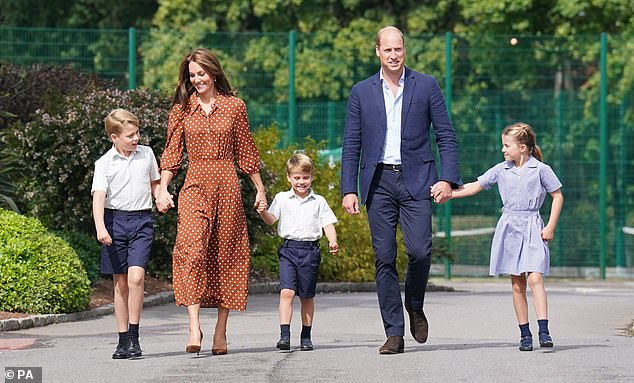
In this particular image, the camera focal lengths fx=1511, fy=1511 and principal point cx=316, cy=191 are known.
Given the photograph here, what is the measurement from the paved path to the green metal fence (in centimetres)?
753

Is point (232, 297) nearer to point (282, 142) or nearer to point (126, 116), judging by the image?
point (126, 116)

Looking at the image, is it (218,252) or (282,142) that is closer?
(218,252)

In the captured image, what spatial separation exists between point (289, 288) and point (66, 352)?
1.56 meters

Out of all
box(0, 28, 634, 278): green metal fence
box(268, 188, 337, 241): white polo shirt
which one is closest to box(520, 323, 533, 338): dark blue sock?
box(268, 188, 337, 241): white polo shirt

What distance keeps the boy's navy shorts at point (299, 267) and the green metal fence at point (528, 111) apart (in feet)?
36.5

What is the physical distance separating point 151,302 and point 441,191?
509 centimetres

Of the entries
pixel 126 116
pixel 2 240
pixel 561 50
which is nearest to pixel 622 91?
pixel 561 50

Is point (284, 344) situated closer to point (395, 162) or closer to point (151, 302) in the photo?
point (395, 162)

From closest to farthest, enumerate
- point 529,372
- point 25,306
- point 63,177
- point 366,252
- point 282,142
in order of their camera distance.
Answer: point 529,372 < point 25,306 < point 63,177 < point 366,252 < point 282,142

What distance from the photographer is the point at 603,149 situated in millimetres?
22188

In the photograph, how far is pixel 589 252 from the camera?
22422mm

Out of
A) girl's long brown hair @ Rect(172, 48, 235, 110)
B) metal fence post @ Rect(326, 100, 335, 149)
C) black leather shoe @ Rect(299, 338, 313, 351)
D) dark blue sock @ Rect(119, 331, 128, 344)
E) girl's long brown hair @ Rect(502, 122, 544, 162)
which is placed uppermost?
metal fence post @ Rect(326, 100, 335, 149)

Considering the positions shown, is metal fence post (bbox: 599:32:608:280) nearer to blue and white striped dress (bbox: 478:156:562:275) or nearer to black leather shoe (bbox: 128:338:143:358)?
blue and white striped dress (bbox: 478:156:562:275)

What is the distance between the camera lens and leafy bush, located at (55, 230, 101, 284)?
13930 mm
